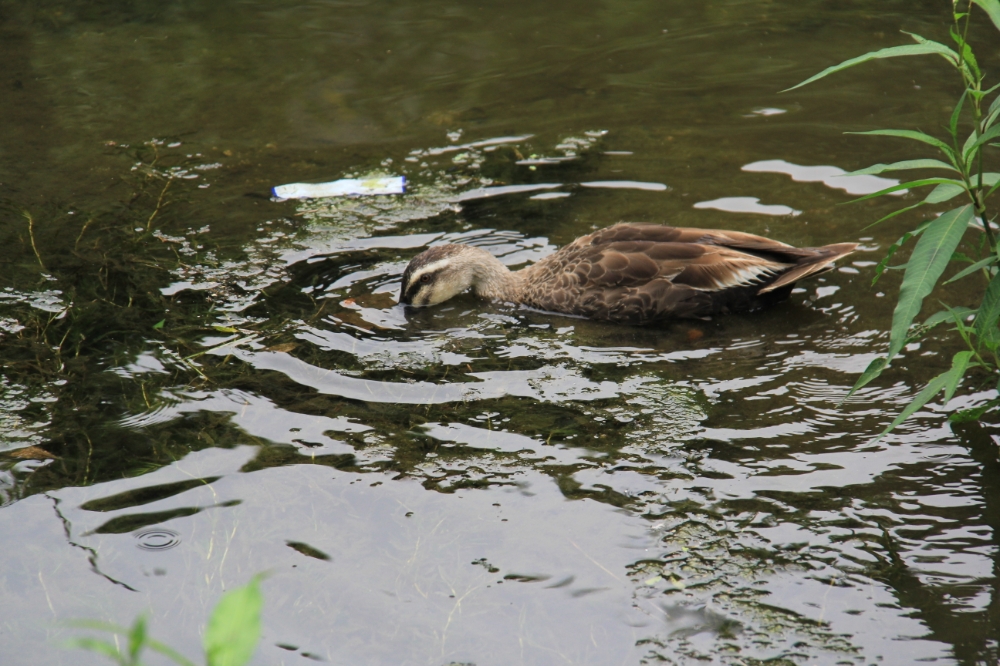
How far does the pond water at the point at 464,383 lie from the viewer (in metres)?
4.06

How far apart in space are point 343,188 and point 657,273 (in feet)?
10.3

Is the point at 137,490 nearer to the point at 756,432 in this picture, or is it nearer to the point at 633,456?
the point at 633,456

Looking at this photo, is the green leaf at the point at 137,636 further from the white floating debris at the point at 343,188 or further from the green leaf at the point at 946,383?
the white floating debris at the point at 343,188

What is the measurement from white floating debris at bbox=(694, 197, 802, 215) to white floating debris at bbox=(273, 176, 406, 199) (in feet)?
8.74

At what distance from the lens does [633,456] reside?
195 inches

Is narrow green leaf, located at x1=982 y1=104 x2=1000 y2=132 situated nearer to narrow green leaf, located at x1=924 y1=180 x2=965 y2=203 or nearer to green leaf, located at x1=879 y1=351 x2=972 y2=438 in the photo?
narrow green leaf, located at x1=924 y1=180 x2=965 y2=203

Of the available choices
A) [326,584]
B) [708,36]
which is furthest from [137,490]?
[708,36]

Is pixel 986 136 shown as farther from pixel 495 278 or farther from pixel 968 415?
pixel 495 278

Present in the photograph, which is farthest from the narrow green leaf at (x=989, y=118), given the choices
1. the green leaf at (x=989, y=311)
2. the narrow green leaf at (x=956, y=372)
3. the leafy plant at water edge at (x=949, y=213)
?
the narrow green leaf at (x=956, y=372)

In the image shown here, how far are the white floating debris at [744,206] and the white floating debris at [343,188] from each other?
2.66m

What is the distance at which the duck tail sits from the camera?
623cm

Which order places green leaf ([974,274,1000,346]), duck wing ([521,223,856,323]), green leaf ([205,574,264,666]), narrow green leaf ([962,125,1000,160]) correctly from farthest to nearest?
duck wing ([521,223,856,323]), green leaf ([974,274,1000,346]), narrow green leaf ([962,125,1000,160]), green leaf ([205,574,264,666])

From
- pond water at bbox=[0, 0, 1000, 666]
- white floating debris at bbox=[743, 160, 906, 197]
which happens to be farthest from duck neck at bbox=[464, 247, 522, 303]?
white floating debris at bbox=[743, 160, 906, 197]

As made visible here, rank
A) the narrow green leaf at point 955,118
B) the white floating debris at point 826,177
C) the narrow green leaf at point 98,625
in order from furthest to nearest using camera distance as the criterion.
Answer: the white floating debris at point 826,177 → the narrow green leaf at point 955,118 → the narrow green leaf at point 98,625
